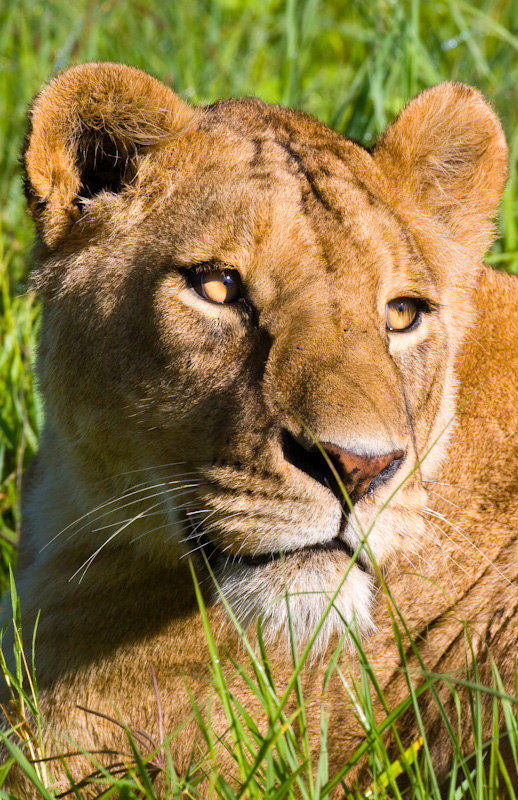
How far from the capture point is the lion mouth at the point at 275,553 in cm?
204

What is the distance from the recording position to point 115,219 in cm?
250

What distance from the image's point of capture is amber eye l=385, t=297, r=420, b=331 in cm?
246

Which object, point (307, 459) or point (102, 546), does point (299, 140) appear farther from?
point (102, 546)

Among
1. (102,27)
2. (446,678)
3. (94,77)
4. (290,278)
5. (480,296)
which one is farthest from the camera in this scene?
(102,27)

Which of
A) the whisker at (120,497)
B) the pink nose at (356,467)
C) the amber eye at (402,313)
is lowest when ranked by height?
the whisker at (120,497)

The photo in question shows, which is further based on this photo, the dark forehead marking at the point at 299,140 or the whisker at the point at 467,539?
the dark forehead marking at the point at 299,140

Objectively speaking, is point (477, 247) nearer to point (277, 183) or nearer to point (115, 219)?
point (277, 183)

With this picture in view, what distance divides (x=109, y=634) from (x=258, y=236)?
1.06 metres

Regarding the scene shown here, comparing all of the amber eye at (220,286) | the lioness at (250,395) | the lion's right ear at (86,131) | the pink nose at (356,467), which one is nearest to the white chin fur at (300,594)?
the lioness at (250,395)

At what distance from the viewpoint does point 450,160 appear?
9.16ft

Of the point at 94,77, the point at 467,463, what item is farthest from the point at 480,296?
the point at 94,77

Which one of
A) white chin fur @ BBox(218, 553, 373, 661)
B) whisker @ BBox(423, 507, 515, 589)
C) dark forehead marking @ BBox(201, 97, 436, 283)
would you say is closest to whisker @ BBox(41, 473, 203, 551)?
white chin fur @ BBox(218, 553, 373, 661)

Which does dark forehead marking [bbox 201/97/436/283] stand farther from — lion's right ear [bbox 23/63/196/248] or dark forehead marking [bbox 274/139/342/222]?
lion's right ear [bbox 23/63/196/248]

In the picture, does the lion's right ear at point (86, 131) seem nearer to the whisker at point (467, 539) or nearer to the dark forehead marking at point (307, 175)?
the dark forehead marking at point (307, 175)
